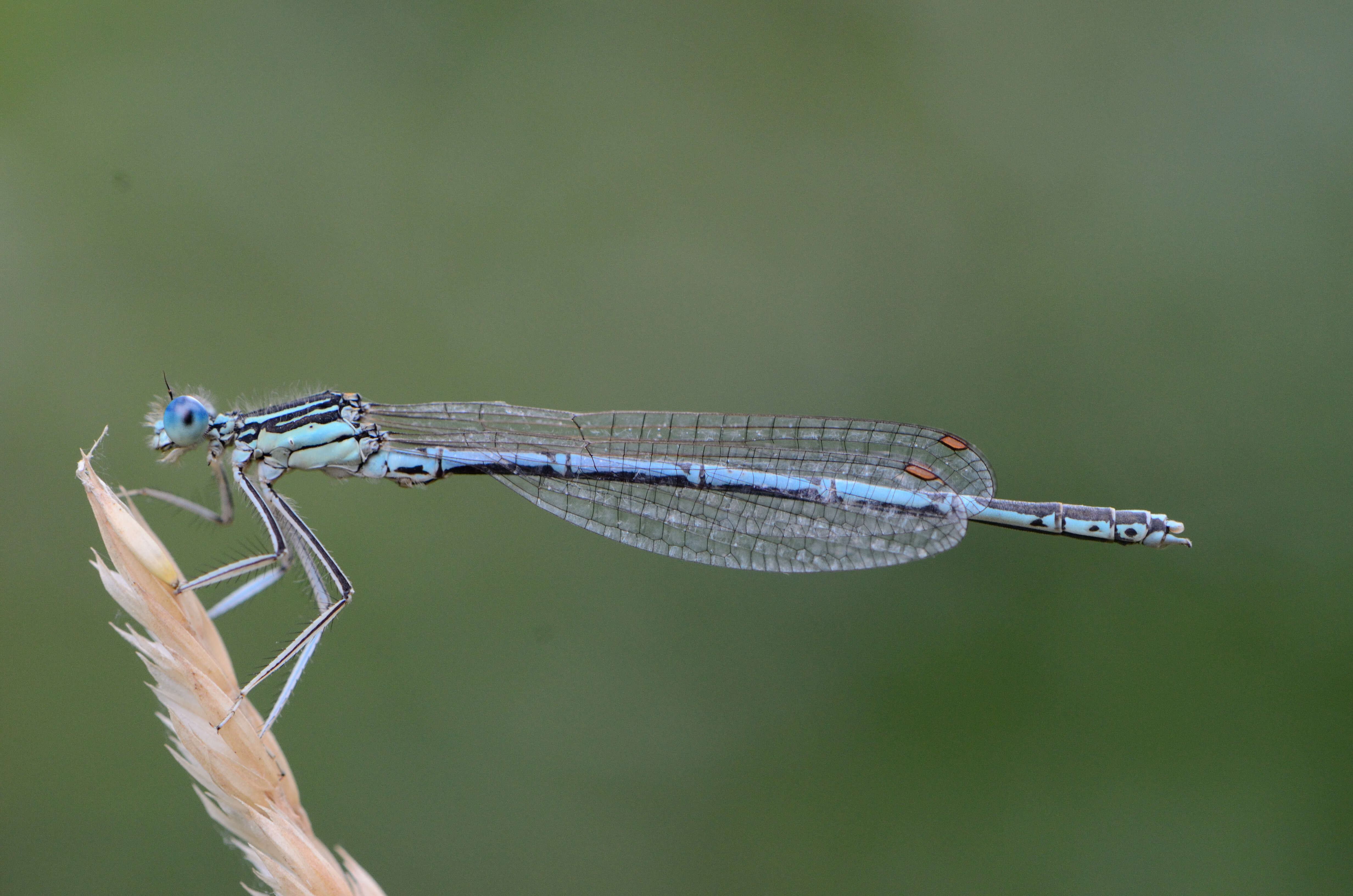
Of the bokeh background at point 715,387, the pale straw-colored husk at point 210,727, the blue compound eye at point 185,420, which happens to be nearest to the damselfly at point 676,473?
the blue compound eye at point 185,420

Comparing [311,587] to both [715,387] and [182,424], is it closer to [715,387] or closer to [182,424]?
[182,424]

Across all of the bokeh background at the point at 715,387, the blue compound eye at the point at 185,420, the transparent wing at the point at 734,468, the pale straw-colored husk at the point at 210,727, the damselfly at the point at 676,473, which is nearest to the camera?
the pale straw-colored husk at the point at 210,727

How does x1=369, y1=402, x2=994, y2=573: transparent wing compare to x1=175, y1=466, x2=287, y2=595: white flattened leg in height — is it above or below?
above

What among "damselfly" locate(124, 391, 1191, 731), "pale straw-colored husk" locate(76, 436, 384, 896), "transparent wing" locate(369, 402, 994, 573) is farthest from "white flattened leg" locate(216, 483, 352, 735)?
"transparent wing" locate(369, 402, 994, 573)

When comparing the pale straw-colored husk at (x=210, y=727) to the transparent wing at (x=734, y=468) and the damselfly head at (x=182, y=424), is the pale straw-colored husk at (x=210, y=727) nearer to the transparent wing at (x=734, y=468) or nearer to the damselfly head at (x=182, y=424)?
the damselfly head at (x=182, y=424)

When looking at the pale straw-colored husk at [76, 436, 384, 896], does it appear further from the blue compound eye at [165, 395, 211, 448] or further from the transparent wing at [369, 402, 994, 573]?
the transparent wing at [369, 402, 994, 573]

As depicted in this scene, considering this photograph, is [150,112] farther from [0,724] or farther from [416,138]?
[0,724]

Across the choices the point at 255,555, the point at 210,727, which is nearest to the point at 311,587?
the point at 255,555
